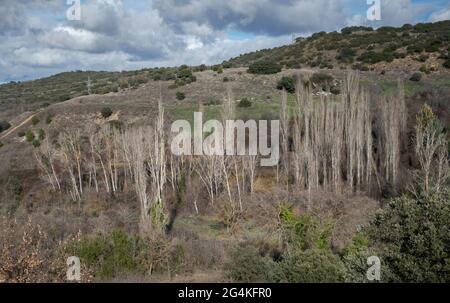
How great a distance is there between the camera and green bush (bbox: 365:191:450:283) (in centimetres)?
1097

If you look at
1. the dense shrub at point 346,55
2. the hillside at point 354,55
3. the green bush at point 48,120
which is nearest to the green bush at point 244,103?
the hillside at point 354,55

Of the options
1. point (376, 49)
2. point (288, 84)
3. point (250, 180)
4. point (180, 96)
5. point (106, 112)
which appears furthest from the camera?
point (376, 49)

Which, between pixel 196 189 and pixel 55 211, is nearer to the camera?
pixel 55 211

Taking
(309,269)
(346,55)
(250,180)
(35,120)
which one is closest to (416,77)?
(346,55)

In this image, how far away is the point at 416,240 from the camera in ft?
37.2

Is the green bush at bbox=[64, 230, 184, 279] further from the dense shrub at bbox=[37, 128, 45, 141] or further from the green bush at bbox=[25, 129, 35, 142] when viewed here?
the green bush at bbox=[25, 129, 35, 142]

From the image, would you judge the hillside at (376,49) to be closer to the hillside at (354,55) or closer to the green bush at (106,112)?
the hillside at (354,55)

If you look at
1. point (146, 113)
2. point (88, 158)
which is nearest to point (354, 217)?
point (88, 158)

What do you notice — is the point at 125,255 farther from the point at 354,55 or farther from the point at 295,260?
the point at 354,55

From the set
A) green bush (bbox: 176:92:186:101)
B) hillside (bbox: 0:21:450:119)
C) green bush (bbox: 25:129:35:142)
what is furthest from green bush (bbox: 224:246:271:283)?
green bush (bbox: 176:92:186:101)

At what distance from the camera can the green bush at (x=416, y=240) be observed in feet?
36.0

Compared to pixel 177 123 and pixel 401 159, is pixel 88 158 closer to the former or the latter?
pixel 177 123
